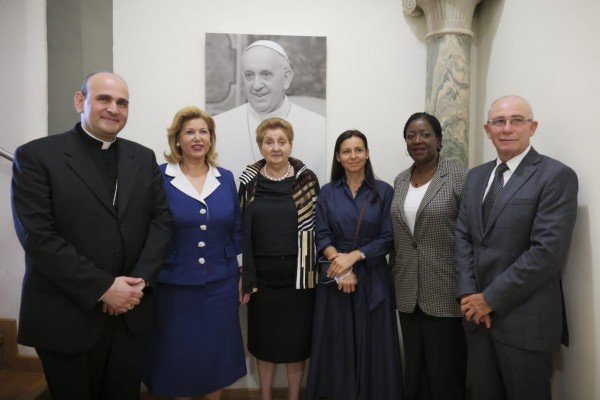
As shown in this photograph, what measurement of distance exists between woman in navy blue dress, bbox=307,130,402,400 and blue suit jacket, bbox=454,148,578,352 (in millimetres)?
536

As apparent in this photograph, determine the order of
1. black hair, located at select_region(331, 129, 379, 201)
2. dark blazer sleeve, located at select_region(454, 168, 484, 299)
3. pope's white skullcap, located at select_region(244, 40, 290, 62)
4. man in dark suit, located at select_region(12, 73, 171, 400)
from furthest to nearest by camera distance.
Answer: pope's white skullcap, located at select_region(244, 40, 290, 62), black hair, located at select_region(331, 129, 379, 201), dark blazer sleeve, located at select_region(454, 168, 484, 299), man in dark suit, located at select_region(12, 73, 171, 400)

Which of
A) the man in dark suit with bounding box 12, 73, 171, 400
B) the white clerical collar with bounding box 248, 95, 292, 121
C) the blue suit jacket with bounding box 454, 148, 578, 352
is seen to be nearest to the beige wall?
the white clerical collar with bounding box 248, 95, 292, 121

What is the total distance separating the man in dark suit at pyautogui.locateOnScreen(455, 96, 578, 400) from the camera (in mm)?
1746

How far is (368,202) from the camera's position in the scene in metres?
2.36

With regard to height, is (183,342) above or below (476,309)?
below

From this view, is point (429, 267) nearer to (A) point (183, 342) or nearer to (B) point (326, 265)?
(B) point (326, 265)

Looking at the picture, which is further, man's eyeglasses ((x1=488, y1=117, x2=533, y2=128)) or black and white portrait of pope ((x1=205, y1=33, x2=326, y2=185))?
black and white portrait of pope ((x1=205, y1=33, x2=326, y2=185))

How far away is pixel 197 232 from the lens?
227 cm

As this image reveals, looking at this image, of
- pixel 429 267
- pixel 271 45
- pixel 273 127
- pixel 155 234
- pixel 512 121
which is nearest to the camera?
pixel 512 121

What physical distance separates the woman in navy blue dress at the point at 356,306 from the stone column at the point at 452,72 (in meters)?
0.69

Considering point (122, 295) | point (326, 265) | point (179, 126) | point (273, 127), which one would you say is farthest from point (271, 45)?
point (122, 295)

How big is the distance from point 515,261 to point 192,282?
5.22ft

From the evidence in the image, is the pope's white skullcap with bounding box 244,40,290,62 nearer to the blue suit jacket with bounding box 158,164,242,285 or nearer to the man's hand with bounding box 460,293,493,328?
the blue suit jacket with bounding box 158,164,242,285

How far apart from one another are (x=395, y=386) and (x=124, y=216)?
1.70 meters
